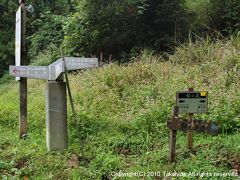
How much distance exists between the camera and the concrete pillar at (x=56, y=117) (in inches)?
179

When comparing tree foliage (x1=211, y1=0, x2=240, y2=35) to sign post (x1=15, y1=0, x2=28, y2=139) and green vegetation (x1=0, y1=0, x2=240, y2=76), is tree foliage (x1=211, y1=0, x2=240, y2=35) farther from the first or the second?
sign post (x1=15, y1=0, x2=28, y2=139)

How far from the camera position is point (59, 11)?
54.5ft

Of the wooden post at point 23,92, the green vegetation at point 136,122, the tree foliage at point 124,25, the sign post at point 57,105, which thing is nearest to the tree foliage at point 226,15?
the tree foliage at point 124,25

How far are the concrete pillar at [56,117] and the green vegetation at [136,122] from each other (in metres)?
0.14

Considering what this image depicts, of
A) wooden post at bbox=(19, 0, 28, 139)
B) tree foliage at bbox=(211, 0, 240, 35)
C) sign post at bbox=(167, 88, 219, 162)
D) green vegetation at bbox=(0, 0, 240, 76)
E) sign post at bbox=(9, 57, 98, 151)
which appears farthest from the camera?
green vegetation at bbox=(0, 0, 240, 76)

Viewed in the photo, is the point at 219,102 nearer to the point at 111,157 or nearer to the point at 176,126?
the point at 176,126

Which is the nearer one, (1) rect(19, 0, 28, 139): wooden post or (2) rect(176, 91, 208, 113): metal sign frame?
(2) rect(176, 91, 208, 113): metal sign frame

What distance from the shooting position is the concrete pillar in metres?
4.54

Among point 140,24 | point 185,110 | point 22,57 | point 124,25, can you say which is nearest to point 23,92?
point 22,57

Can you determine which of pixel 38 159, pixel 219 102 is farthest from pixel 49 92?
pixel 219 102

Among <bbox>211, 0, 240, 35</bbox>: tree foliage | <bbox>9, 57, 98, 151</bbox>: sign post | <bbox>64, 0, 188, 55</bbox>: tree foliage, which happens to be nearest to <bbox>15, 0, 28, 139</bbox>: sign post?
<bbox>9, 57, 98, 151</bbox>: sign post

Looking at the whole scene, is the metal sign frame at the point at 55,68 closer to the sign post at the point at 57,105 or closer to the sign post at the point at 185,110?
the sign post at the point at 57,105

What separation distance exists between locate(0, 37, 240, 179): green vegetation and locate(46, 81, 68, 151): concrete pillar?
14cm

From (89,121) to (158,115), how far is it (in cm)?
117
